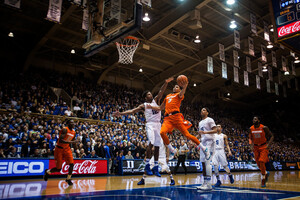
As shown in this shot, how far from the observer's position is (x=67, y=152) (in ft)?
25.9

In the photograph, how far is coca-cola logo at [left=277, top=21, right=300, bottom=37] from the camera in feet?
29.9

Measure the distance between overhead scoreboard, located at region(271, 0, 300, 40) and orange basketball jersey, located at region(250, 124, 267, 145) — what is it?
4004mm

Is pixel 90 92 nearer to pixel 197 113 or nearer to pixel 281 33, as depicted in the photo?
pixel 197 113

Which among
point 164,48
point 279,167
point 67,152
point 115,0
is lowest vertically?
point 279,167

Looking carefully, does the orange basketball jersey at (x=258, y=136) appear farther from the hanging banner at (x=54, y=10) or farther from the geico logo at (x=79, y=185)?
the hanging banner at (x=54, y=10)

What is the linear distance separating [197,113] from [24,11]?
2317cm

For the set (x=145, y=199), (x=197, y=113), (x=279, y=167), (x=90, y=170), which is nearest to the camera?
→ (x=145, y=199)

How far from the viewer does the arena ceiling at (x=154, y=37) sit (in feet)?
61.9

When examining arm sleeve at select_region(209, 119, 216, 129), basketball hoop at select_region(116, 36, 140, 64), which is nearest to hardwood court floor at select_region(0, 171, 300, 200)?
arm sleeve at select_region(209, 119, 216, 129)

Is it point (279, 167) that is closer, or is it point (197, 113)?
point (279, 167)

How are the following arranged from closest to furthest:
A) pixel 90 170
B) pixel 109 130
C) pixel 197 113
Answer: pixel 90 170 → pixel 109 130 → pixel 197 113

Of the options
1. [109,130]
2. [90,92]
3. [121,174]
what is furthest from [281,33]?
[90,92]

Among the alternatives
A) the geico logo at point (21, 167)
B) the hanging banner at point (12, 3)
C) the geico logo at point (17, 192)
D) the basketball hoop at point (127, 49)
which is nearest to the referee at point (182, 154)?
the basketball hoop at point (127, 49)

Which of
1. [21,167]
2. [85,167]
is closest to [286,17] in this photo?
[85,167]
